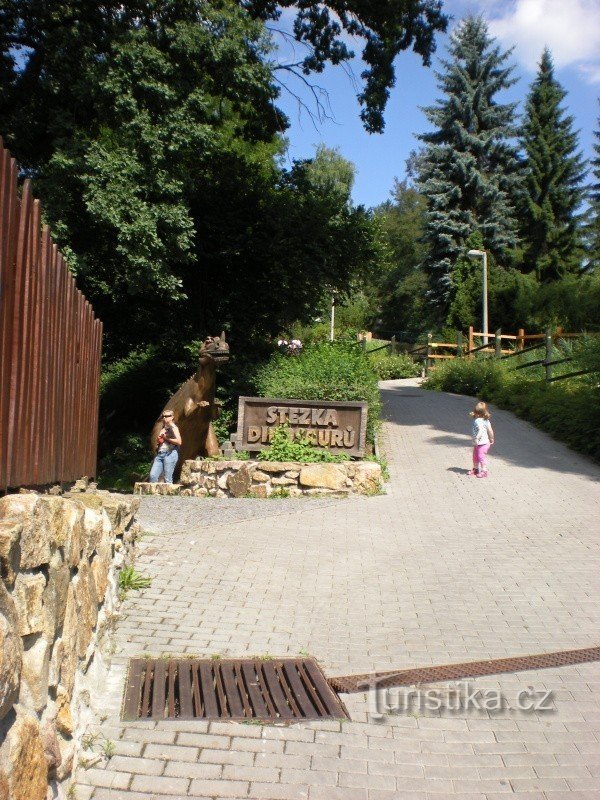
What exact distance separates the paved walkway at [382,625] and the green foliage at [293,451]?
4.22ft

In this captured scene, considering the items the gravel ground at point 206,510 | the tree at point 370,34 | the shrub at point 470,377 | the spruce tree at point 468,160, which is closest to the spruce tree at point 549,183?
the spruce tree at point 468,160

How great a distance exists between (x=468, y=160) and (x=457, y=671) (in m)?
39.2

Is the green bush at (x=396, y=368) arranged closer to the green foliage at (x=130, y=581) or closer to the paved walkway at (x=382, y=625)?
the paved walkway at (x=382, y=625)

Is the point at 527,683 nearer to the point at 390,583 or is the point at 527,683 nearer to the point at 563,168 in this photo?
the point at 390,583

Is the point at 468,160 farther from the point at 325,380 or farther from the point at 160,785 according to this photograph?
the point at 160,785

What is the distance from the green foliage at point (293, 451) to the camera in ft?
40.4

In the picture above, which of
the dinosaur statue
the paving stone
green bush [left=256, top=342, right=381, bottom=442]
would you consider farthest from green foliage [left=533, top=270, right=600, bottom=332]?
the paving stone

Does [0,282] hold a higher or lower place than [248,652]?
higher

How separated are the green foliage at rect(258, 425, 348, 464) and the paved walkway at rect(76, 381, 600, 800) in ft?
4.22

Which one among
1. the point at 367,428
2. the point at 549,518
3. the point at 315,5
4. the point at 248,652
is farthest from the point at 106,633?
the point at 315,5

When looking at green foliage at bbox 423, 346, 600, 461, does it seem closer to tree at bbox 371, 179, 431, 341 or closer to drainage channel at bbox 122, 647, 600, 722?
drainage channel at bbox 122, 647, 600, 722

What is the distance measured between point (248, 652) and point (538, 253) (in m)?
40.7

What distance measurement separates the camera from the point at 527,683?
5156 mm

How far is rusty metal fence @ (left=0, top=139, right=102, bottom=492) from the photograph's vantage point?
12.1 ft
